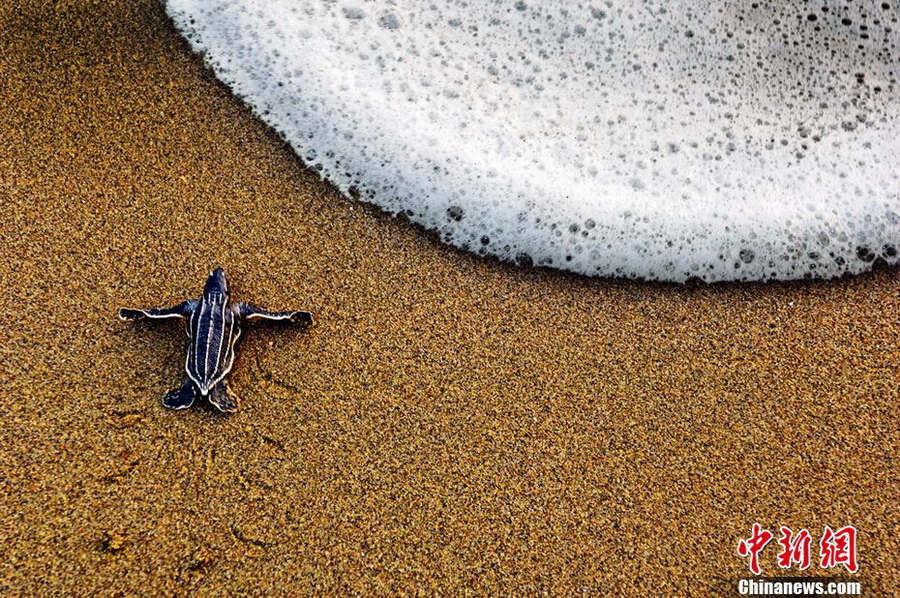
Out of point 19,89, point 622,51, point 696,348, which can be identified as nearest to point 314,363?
point 696,348

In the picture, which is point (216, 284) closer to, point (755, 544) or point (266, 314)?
point (266, 314)

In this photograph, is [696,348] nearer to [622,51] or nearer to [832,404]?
[832,404]

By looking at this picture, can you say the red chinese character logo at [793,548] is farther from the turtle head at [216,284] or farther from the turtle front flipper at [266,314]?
the turtle head at [216,284]

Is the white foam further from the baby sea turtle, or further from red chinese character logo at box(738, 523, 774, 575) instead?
red chinese character logo at box(738, 523, 774, 575)

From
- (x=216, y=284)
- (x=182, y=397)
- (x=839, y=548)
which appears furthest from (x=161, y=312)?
(x=839, y=548)

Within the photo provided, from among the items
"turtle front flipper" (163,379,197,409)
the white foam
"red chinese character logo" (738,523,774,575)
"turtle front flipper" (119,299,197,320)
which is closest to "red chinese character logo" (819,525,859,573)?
"red chinese character logo" (738,523,774,575)

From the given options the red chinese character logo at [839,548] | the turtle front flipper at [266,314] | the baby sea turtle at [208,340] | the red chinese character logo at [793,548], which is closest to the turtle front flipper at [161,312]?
the baby sea turtle at [208,340]
